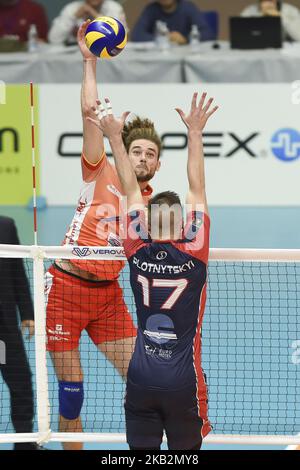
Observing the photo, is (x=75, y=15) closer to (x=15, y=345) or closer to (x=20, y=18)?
(x=20, y=18)

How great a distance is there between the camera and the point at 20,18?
16.1 metres

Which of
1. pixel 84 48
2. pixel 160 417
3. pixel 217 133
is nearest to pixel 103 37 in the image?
pixel 84 48

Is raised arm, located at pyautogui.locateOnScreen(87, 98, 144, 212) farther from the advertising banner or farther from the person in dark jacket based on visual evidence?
the advertising banner

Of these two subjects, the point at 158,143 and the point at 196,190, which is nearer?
the point at 196,190

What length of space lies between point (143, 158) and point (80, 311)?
1.10 meters

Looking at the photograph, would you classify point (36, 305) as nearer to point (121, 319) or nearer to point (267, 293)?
point (121, 319)

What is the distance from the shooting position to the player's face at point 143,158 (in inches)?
248

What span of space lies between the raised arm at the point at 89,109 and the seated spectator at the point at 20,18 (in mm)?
10007

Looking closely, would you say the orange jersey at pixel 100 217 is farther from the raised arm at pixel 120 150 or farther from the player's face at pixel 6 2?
the player's face at pixel 6 2

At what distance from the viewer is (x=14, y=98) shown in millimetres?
14094

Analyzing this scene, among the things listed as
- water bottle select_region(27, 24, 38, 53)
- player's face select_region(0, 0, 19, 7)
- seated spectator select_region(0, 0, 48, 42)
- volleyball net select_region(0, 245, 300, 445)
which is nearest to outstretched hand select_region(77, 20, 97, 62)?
volleyball net select_region(0, 245, 300, 445)

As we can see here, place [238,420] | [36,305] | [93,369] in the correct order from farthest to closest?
[93,369] → [238,420] → [36,305]

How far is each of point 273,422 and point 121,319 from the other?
151 cm

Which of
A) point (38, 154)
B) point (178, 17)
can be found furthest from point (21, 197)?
point (178, 17)
